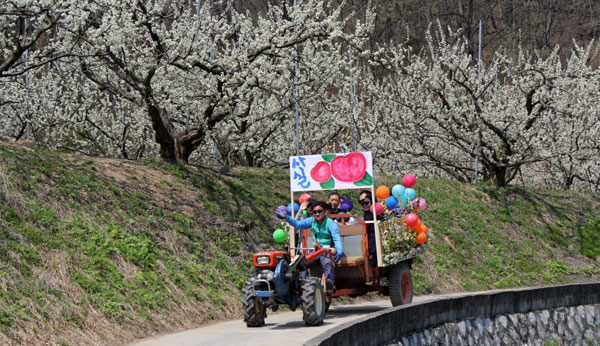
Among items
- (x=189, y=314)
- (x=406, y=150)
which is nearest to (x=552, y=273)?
(x=406, y=150)

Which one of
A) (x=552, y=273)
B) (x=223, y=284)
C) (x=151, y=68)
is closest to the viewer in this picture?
(x=223, y=284)

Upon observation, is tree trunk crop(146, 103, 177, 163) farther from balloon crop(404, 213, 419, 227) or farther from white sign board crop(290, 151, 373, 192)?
balloon crop(404, 213, 419, 227)

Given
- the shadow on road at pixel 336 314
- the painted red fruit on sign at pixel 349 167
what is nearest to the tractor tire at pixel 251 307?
the shadow on road at pixel 336 314

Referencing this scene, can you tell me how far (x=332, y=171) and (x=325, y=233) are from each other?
4.07ft

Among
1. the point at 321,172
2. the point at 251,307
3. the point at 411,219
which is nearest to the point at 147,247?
the point at 251,307

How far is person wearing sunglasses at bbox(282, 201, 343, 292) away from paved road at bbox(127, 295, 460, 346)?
831mm

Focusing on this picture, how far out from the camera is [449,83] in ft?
92.7

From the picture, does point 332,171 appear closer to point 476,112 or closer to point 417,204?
point 417,204

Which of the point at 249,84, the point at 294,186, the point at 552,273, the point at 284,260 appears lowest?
the point at 552,273

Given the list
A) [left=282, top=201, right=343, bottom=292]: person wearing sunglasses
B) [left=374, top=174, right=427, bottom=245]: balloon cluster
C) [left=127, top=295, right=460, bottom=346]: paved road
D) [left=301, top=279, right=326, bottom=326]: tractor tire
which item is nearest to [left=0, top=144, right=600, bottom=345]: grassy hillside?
[left=127, top=295, right=460, bottom=346]: paved road

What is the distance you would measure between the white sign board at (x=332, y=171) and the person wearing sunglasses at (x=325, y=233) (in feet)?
2.37

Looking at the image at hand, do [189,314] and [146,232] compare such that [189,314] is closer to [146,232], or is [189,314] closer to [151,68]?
[146,232]

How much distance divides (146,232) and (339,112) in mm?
15523

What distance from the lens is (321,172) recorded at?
44.4ft
